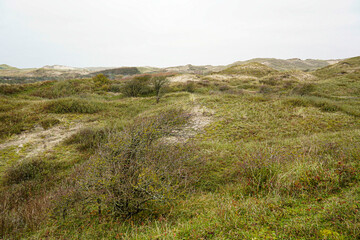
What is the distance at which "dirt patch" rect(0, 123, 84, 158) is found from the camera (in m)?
6.07

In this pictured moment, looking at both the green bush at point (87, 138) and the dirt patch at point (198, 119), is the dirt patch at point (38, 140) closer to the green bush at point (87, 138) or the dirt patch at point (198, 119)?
the green bush at point (87, 138)

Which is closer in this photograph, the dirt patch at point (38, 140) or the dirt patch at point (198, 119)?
the dirt patch at point (38, 140)

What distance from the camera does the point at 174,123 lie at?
4.84 metres

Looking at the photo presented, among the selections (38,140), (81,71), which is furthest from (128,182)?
(81,71)

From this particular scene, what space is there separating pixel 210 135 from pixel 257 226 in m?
5.25

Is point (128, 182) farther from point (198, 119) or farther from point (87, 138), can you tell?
point (198, 119)

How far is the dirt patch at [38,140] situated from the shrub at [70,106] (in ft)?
8.03

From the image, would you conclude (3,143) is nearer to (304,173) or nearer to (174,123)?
(174,123)

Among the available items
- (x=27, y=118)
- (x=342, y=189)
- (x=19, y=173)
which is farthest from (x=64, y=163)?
(x=342, y=189)

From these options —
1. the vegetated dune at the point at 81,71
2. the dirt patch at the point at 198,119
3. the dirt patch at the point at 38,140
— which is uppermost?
the vegetated dune at the point at 81,71

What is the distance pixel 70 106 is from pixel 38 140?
4133mm

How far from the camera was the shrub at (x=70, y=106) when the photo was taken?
10.1m

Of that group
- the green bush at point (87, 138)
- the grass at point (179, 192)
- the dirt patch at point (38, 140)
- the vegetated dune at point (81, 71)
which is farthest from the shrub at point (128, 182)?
the vegetated dune at point (81, 71)

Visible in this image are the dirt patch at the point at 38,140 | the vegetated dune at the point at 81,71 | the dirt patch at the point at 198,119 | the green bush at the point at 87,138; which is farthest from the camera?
the vegetated dune at the point at 81,71
